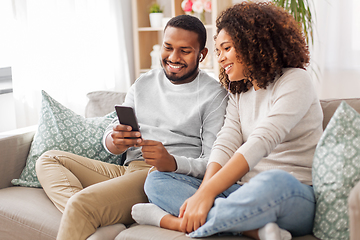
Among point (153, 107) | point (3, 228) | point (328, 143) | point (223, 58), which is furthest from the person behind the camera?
point (153, 107)

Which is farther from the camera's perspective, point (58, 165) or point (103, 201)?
point (58, 165)

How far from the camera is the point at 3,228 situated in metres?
1.40

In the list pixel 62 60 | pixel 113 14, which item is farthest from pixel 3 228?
pixel 113 14

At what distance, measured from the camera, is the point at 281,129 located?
1.12 m

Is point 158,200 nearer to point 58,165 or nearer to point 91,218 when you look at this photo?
point 91,218

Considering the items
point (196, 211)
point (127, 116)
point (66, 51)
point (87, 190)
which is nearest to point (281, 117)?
point (196, 211)

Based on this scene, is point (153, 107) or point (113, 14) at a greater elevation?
point (113, 14)

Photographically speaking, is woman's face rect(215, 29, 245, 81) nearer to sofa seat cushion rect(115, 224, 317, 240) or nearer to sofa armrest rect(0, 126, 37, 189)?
sofa seat cushion rect(115, 224, 317, 240)

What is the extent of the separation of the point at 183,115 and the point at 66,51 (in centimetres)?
150

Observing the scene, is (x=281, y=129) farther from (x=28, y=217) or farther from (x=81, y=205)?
(x=28, y=217)

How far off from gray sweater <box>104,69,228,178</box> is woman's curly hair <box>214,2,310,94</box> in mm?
265

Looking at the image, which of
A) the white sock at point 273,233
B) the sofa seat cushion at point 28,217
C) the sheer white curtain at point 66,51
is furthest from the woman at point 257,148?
the sheer white curtain at point 66,51

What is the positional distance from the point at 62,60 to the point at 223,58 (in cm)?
168

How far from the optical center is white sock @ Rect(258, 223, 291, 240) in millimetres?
935
